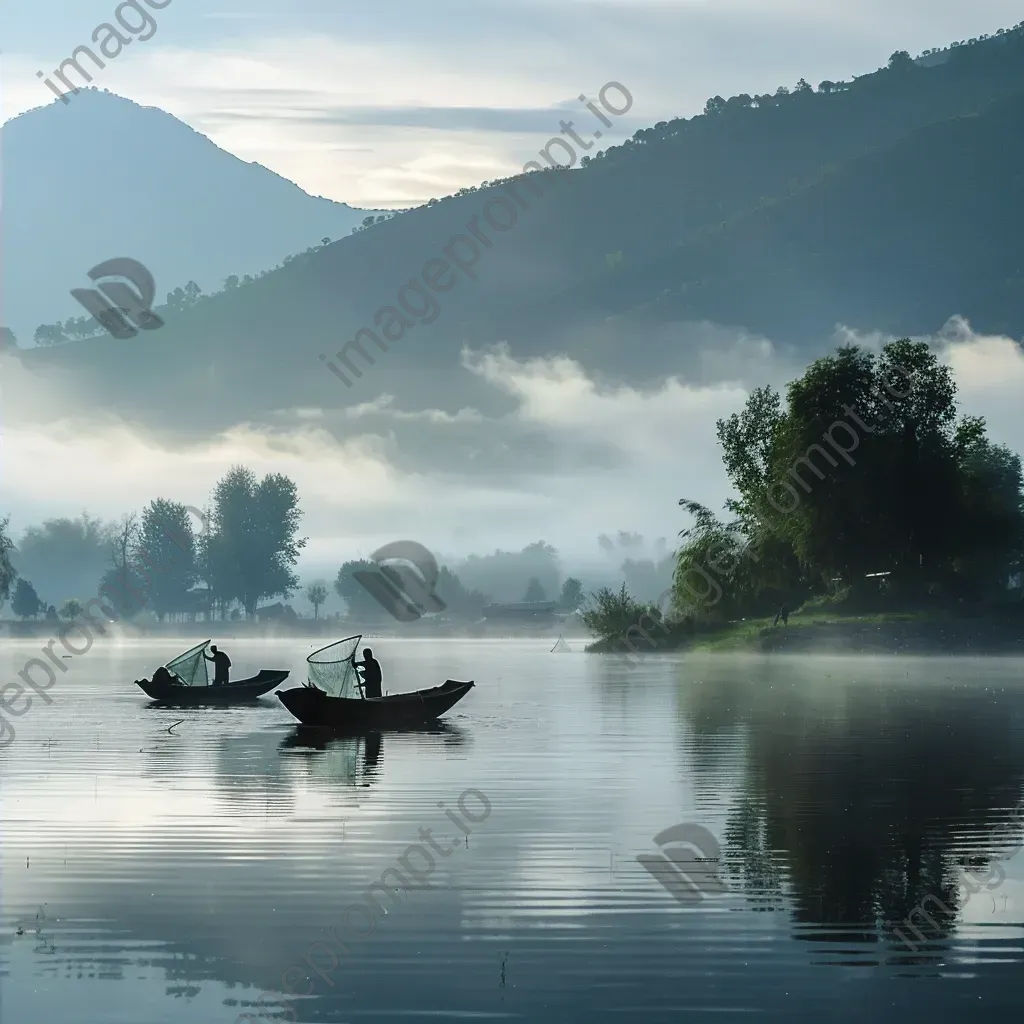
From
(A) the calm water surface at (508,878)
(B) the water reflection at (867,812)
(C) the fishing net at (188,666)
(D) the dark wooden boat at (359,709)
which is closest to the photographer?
(A) the calm water surface at (508,878)

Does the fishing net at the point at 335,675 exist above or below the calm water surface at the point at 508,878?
above

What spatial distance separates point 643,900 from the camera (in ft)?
70.8

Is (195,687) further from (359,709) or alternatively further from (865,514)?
(865,514)

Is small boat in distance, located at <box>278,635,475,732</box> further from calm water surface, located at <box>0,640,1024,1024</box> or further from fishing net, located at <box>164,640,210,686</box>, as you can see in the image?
fishing net, located at <box>164,640,210,686</box>

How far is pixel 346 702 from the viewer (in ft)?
167

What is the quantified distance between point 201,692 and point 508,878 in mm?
46878

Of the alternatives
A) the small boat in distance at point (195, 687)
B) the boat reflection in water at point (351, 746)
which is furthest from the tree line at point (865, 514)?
the boat reflection in water at point (351, 746)

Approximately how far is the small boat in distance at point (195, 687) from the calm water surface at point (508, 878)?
1794cm

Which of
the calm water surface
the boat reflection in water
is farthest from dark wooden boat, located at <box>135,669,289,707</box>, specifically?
the calm water surface

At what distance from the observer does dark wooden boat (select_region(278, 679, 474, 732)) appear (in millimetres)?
50844

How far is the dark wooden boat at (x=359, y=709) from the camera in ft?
167

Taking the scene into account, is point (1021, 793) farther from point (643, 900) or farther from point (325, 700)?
point (325, 700)

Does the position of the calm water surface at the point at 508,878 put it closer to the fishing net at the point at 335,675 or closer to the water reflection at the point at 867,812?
the water reflection at the point at 867,812

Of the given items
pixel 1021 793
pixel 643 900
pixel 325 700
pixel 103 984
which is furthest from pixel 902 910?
pixel 325 700
